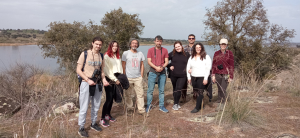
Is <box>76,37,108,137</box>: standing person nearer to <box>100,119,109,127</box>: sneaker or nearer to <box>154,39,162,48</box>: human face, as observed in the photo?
<box>100,119,109,127</box>: sneaker

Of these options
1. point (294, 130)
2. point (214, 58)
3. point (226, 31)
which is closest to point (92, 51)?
point (214, 58)

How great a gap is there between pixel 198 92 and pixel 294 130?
1781 millimetres

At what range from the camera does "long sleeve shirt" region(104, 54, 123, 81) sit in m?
3.64

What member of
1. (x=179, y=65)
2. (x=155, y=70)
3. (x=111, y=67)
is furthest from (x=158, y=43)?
(x=111, y=67)

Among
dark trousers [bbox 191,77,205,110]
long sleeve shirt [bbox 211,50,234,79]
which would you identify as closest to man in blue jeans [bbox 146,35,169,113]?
dark trousers [bbox 191,77,205,110]

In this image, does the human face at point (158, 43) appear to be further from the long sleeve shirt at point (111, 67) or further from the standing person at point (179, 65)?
the long sleeve shirt at point (111, 67)

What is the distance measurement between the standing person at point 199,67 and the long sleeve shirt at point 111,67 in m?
1.55

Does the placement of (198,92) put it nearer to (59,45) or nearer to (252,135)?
(252,135)

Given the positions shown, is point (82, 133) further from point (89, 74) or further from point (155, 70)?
point (155, 70)

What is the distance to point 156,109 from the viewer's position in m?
4.78

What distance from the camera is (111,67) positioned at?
3.72m

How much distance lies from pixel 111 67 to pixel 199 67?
1848mm

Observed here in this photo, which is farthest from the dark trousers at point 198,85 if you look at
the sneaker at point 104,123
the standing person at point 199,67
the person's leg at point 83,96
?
the person's leg at point 83,96

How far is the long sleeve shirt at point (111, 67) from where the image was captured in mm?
3639
